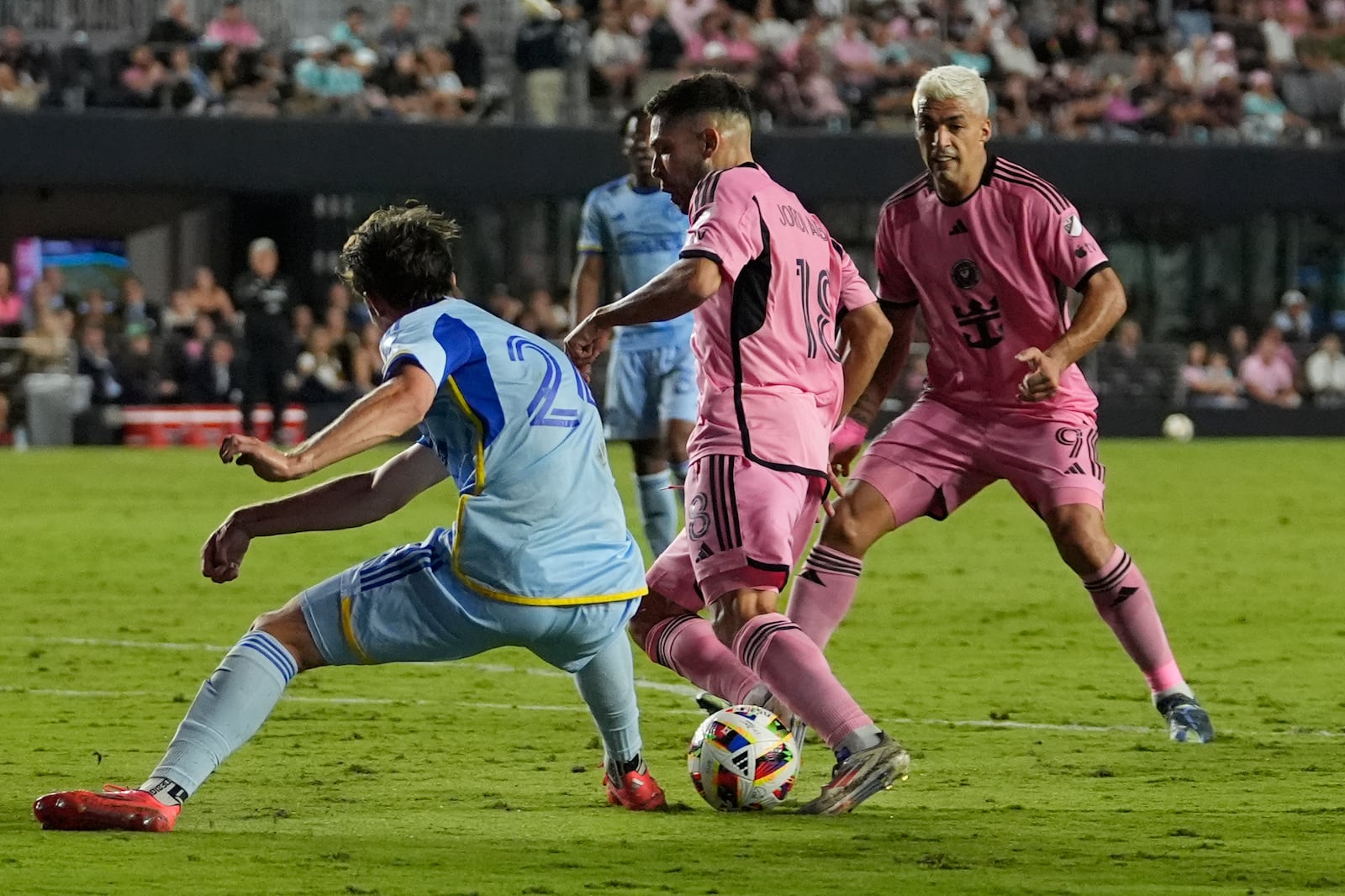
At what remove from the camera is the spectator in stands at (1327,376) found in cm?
3117

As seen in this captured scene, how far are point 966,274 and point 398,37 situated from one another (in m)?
21.6

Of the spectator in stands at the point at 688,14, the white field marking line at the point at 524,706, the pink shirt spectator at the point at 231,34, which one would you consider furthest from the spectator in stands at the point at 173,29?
the white field marking line at the point at 524,706

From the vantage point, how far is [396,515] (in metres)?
17.7

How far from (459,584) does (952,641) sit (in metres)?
5.39

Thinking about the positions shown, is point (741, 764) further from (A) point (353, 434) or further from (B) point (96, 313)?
(B) point (96, 313)

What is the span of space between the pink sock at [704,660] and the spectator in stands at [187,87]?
2136 cm

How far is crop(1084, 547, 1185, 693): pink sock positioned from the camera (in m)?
7.82

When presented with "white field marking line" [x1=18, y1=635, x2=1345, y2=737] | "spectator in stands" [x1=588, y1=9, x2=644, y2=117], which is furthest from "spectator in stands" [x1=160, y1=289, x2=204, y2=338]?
"white field marking line" [x1=18, y1=635, x2=1345, y2=737]

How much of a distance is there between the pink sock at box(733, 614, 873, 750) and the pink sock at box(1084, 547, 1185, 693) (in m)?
1.80

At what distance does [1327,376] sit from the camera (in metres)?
31.3

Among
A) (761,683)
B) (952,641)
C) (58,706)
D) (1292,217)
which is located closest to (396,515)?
(952,641)

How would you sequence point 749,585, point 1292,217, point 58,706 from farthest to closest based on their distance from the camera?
point 1292,217, point 58,706, point 749,585

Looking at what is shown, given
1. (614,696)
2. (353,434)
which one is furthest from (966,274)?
(353,434)

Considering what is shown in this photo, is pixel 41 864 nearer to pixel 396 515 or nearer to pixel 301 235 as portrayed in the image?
pixel 396 515
